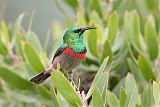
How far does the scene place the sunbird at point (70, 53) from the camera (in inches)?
78.6

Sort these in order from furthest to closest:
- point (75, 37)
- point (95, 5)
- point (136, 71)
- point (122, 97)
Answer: point (95, 5) < point (136, 71) < point (75, 37) < point (122, 97)

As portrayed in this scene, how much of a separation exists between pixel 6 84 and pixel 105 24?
64 cm

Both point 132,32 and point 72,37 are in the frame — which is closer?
point 72,37

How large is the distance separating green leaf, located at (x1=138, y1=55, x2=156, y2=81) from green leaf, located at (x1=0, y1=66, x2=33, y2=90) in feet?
1.88

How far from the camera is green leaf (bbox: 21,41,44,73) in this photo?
7.33 feet

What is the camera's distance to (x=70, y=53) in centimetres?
205

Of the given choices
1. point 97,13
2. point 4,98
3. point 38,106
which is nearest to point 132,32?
point 97,13

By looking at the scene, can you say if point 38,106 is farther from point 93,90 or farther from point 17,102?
point 93,90

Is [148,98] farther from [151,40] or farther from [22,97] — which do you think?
[22,97]

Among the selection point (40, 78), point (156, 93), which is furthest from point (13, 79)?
point (156, 93)

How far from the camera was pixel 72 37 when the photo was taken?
6.57ft

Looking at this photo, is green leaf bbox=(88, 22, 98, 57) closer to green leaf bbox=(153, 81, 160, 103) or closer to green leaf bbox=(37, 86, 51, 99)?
green leaf bbox=(37, 86, 51, 99)

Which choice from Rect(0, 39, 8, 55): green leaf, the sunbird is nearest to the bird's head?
the sunbird

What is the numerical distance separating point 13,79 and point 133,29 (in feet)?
2.05
